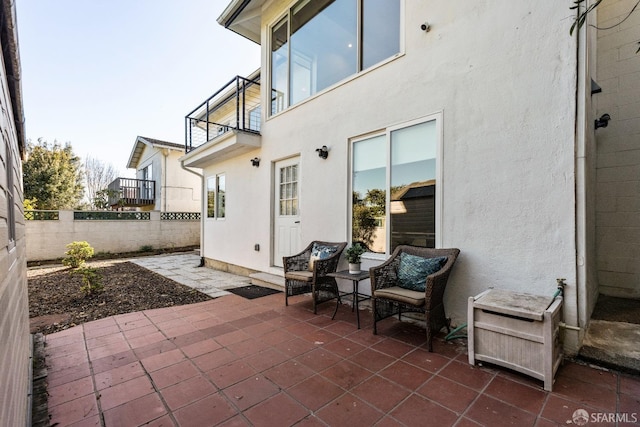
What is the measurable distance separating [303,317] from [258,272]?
8.54 feet

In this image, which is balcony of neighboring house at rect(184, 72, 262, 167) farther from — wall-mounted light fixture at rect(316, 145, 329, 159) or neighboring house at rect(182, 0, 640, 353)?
wall-mounted light fixture at rect(316, 145, 329, 159)

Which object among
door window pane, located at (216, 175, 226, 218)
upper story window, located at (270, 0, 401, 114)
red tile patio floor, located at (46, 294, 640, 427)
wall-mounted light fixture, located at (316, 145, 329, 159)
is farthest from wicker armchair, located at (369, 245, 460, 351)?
door window pane, located at (216, 175, 226, 218)

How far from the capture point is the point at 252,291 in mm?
5117

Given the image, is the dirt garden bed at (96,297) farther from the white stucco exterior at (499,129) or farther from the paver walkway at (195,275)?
the white stucco exterior at (499,129)

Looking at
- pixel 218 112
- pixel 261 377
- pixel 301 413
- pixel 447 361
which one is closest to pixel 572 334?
pixel 447 361

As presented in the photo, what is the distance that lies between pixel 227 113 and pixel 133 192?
820 centimetres

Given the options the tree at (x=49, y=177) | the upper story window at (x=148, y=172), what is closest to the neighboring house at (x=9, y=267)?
the upper story window at (x=148, y=172)

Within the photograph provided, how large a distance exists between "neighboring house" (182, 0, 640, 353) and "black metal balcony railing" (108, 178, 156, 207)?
10.9 m

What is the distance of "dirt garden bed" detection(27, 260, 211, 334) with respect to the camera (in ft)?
12.7

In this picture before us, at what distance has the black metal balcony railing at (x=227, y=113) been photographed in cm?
673

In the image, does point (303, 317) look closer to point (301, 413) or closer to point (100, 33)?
point (301, 413)

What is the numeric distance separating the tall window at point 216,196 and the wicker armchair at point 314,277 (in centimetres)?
398

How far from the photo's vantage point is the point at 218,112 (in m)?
10.4
